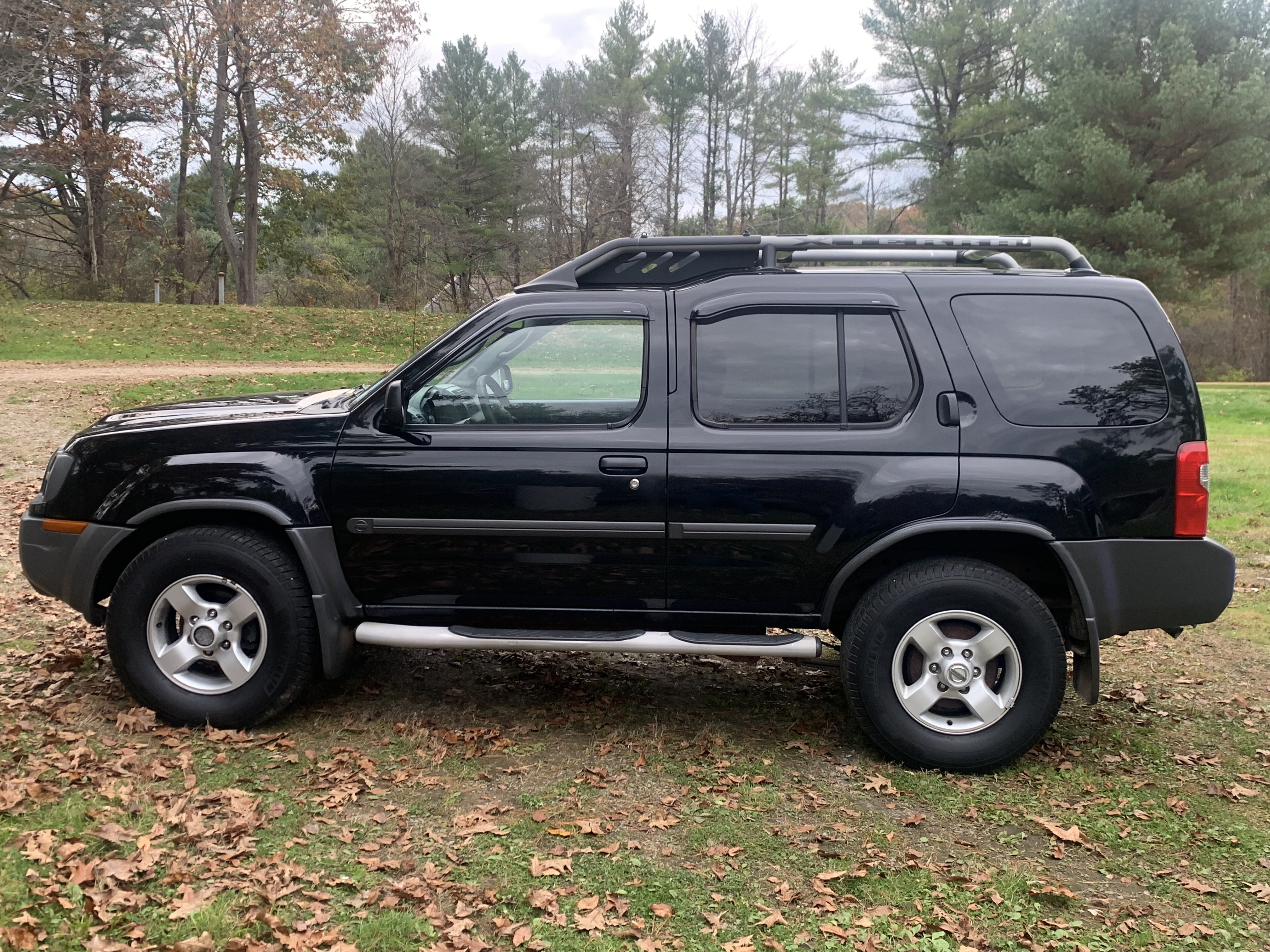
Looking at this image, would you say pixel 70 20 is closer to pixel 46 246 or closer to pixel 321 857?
pixel 46 246

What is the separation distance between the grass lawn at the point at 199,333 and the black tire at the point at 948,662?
60.6 ft

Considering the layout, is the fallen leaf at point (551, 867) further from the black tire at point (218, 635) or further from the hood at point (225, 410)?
the hood at point (225, 410)

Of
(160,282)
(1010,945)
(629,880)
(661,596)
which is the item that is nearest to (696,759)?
(661,596)

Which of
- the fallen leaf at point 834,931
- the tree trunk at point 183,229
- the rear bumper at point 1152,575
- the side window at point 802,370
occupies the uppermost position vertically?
the tree trunk at point 183,229

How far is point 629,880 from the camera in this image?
11.0 ft

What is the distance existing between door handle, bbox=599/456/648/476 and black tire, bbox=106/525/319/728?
1.41 meters

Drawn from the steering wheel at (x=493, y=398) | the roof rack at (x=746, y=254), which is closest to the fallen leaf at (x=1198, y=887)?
the roof rack at (x=746, y=254)

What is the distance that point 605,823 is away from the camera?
3721mm

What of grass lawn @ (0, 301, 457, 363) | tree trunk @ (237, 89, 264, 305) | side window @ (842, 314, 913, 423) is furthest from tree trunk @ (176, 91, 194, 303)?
side window @ (842, 314, 913, 423)

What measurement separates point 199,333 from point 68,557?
19365mm

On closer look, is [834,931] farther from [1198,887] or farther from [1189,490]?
[1189,490]

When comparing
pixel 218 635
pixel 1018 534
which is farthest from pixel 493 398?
pixel 1018 534

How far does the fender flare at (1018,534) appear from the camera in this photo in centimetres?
403

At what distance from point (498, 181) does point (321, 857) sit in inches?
1617
